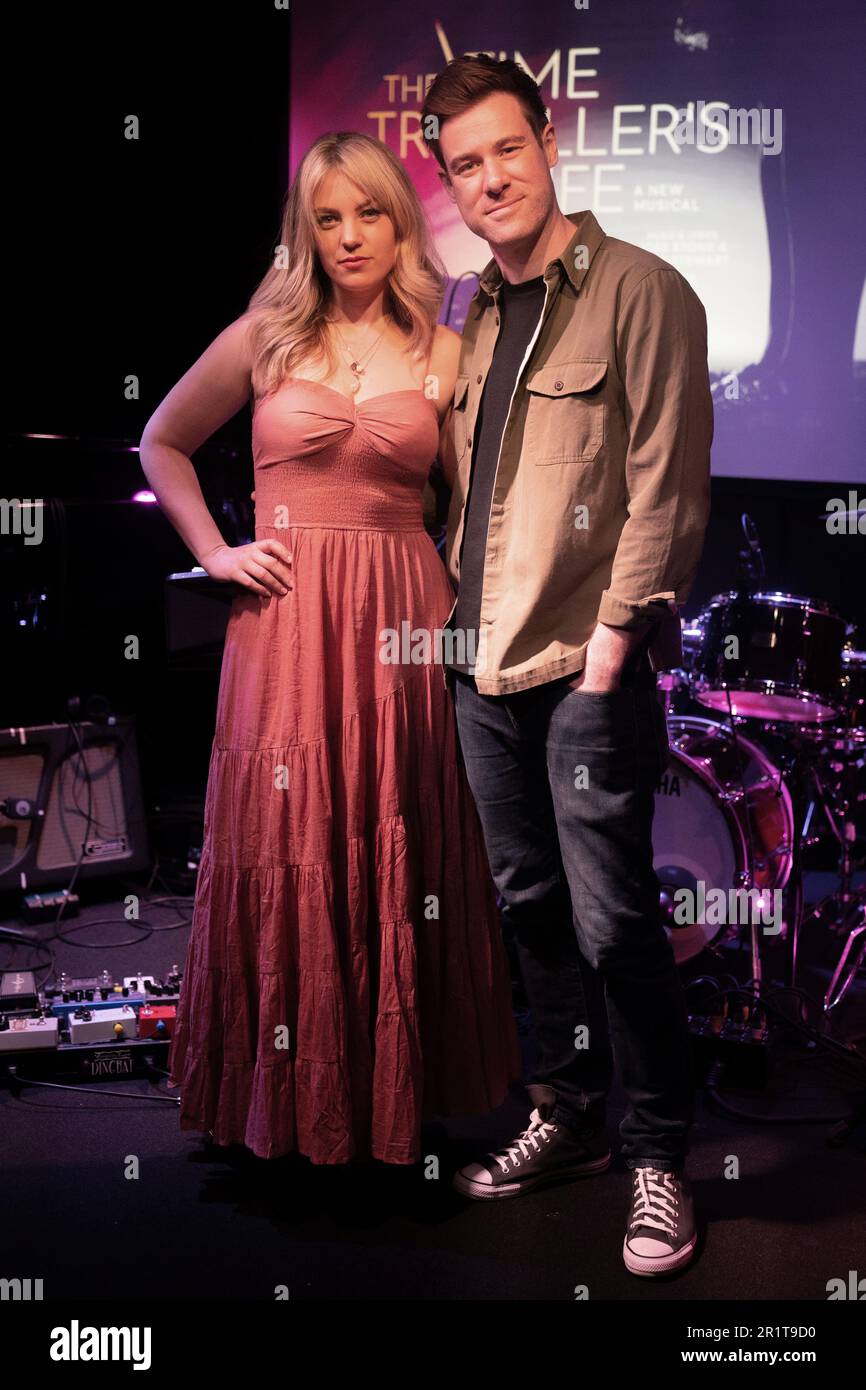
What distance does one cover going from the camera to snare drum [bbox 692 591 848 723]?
132 inches

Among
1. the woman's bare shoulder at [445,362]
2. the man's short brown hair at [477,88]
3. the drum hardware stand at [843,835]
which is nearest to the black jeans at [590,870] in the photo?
A: the woman's bare shoulder at [445,362]

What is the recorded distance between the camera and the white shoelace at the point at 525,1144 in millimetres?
2381

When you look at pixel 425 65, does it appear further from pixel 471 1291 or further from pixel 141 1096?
pixel 471 1291

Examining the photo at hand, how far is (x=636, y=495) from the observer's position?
6.38 feet

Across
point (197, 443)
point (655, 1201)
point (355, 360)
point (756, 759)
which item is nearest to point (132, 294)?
point (197, 443)

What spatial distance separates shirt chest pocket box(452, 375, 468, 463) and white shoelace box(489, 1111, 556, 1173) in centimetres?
132

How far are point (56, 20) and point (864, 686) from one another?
3.69 metres

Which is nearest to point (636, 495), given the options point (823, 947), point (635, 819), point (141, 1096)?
point (635, 819)

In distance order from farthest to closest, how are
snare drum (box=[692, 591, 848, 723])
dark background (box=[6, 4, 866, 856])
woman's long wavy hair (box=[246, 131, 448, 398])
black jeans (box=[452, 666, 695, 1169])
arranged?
dark background (box=[6, 4, 866, 856]), snare drum (box=[692, 591, 848, 723]), woman's long wavy hair (box=[246, 131, 448, 398]), black jeans (box=[452, 666, 695, 1169])

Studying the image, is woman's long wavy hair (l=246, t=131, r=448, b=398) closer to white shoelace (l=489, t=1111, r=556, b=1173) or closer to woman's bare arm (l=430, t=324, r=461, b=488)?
woman's bare arm (l=430, t=324, r=461, b=488)

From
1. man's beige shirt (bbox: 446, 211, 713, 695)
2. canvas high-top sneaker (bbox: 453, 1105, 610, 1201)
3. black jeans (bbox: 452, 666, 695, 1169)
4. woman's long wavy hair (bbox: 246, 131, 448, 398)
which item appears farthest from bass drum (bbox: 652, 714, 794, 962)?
woman's long wavy hair (bbox: 246, 131, 448, 398)

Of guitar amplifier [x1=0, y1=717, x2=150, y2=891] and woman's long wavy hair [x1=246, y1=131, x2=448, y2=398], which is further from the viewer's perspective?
guitar amplifier [x1=0, y1=717, x2=150, y2=891]

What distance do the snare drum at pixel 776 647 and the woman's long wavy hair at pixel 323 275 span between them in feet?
4.77

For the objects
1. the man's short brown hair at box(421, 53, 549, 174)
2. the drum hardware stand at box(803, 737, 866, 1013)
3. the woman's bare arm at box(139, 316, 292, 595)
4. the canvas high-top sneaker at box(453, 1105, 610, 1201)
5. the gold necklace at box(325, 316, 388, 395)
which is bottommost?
the canvas high-top sneaker at box(453, 1105, 610, 1201)
